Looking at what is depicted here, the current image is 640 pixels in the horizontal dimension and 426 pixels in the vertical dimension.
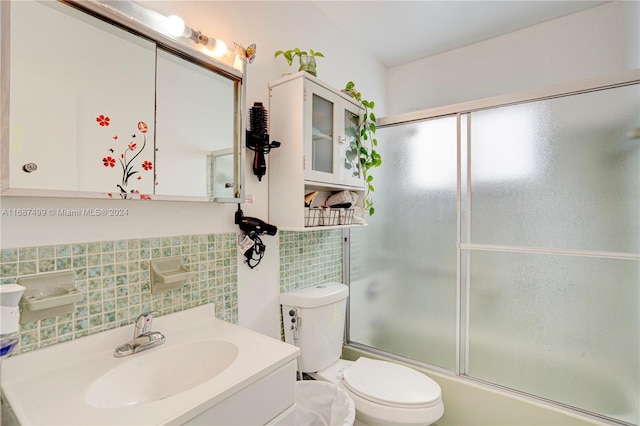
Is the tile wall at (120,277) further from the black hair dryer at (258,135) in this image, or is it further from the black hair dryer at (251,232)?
the black hair dryer at (258,135)

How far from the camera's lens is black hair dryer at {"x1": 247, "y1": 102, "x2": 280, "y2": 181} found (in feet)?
4.33

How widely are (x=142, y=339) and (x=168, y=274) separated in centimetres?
21

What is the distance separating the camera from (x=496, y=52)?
2156 mm

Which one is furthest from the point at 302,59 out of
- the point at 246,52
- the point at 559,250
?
the point at 559,250

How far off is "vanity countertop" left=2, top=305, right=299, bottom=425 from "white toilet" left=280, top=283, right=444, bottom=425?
505 millimetres

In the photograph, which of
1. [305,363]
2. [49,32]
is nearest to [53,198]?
[49,32]

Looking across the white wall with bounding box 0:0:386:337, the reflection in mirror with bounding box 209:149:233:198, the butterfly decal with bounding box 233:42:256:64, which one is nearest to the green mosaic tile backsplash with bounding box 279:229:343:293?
the white wall with bounding box 0:0:386:337

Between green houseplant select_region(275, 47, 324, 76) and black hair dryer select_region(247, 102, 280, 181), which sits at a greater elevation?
green houseplant select_region(275, 47, 324, 76)

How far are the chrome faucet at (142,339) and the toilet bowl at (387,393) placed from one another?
91 cm

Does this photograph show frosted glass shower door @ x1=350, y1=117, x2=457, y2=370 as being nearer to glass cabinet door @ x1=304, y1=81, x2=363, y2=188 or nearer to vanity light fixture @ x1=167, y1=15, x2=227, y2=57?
glass cabinet door @ x1=304, y1=81, x2=363, y2=188

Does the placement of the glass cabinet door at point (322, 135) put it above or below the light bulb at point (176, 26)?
below

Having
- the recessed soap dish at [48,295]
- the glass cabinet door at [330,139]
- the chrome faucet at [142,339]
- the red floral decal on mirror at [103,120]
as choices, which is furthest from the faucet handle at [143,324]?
the glass cabinet door at [330,139]

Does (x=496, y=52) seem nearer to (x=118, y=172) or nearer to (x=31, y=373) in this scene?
(x=118, y=172)

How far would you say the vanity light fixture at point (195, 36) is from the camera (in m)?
1.01
